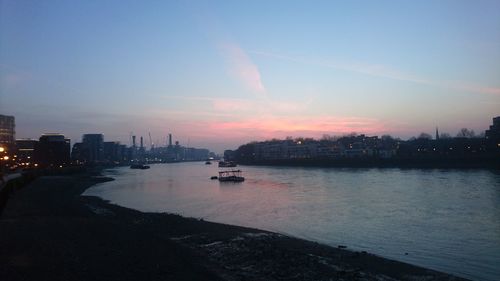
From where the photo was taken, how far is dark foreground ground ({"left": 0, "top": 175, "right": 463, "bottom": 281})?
1409cm

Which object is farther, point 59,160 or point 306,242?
point 59,160

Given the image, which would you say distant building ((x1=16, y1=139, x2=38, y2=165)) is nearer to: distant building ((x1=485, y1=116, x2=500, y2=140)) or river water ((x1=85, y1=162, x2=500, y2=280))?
river water ((x1=85, y1=162, x2=500, y2=280))

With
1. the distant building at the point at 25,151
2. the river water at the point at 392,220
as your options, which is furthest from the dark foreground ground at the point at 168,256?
the distant building at the point at 25,151

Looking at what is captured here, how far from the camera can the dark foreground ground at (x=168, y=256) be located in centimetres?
1409

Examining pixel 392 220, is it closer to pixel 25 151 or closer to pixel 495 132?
pixel 495 132

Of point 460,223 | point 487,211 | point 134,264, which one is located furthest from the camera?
point 487,211

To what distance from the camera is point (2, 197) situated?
27.5 metres

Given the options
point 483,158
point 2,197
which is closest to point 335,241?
point 2,197

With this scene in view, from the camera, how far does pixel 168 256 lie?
17.5m

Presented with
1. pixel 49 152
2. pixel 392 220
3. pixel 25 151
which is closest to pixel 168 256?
pixel 392 220

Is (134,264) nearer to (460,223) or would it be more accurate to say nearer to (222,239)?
(222,239)

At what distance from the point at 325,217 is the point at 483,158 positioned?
299ft

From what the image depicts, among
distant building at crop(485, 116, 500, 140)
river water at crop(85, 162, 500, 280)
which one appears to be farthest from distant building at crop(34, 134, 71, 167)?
distant building at crop(485, 116, 500, 140)

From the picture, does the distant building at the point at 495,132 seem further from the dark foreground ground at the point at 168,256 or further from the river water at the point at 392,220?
the dark foreground ground at the point at 168,256
